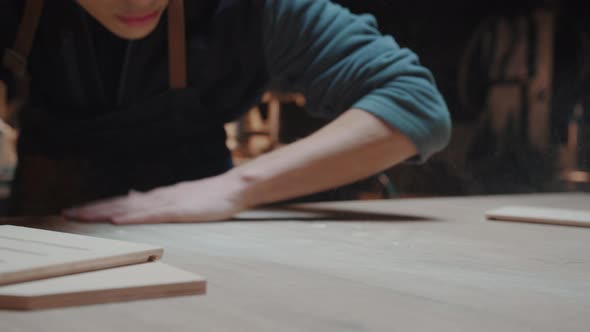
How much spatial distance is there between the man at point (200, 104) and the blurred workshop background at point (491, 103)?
0.17m

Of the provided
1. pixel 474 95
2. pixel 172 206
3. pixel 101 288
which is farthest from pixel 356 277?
pixel 474 95

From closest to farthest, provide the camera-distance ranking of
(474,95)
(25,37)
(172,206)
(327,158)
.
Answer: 1. (172,206)
2. (327,158)
3. (25,37)
4. (474,95)

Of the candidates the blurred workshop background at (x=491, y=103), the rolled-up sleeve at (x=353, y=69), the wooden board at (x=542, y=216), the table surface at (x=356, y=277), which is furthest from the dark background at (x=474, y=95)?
the table surface at (x=356, y=277)

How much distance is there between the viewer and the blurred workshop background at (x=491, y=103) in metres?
1.12

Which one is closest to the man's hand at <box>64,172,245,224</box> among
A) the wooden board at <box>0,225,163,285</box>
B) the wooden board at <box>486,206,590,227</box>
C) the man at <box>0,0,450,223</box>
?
the man at <box>0,0,450,223</box>

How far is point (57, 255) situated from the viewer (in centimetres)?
33

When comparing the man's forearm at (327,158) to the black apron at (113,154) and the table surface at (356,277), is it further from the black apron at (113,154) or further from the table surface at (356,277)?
the black apron at (113,154)

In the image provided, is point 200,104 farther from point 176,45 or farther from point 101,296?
point 101,296

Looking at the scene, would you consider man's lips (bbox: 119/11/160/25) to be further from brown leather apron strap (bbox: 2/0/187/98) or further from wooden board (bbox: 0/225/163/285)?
wooden board (bbox: 0/225/163/285)

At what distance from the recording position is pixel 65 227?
573mm

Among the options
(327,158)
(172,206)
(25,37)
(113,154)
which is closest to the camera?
(172,206)

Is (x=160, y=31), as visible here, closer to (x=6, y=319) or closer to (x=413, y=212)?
(x=413, y=212)

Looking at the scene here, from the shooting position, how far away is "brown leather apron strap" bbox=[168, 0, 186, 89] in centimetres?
87

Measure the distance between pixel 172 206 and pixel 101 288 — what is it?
13.4 inches
